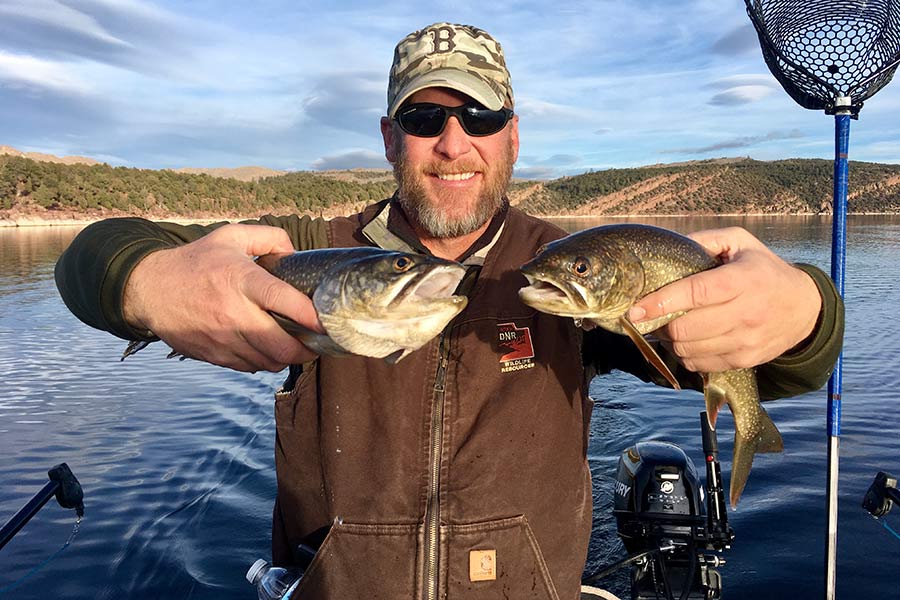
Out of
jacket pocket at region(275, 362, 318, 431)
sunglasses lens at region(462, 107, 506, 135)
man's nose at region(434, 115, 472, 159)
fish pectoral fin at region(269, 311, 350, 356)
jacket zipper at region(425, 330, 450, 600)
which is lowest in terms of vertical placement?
jacket zipper at region(425, 330, 450, 600)

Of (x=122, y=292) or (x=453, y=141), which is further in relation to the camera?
(x=453, y=141)

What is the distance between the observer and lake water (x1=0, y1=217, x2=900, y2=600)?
6434 mm

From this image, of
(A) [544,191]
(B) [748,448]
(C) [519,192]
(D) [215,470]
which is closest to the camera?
(B) [748,448]

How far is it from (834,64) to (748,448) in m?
2.82

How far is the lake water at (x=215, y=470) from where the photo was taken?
6434mm

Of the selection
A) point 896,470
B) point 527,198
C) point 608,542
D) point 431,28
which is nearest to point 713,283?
point 431,28

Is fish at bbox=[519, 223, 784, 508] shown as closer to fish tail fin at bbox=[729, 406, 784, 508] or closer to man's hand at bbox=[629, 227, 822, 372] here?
man's hand at bbox=[629, 227, 822, 372]

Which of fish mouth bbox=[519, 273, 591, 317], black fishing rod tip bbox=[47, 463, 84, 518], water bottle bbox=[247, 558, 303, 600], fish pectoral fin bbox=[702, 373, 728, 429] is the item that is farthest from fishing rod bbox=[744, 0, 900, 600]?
black fishing rod tip bbox=[47, 463, 84, 518]

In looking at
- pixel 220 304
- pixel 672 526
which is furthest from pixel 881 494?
pixel 220 304

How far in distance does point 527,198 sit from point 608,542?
125451 mm

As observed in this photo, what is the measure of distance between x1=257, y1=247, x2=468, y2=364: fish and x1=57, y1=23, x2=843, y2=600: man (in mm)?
113

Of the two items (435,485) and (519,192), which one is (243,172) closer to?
(519,192)

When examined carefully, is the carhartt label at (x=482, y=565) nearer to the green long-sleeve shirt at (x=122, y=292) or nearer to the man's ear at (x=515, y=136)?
the green long-sleeve shirt at (x=122, y=292)

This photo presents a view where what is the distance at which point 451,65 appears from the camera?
3.72 meters
